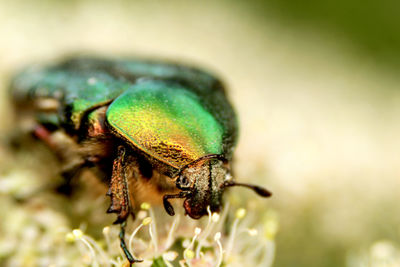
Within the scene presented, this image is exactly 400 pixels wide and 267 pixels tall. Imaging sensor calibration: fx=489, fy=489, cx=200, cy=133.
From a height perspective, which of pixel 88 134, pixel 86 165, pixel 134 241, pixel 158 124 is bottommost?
pixel 134 241

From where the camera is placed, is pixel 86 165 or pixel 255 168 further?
pixel 255 168

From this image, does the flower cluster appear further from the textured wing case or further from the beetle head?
the textured wing case

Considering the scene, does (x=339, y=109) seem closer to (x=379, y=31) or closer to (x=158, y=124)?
(x=379, y=31)

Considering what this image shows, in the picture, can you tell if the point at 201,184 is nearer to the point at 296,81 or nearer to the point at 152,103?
the point at 152,103

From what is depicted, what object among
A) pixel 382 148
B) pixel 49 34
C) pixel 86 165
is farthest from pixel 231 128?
pixel 49 34

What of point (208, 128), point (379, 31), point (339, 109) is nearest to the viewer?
point (208, 128)

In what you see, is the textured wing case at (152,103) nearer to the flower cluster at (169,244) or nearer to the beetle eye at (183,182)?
the beetle eye at (183,182)

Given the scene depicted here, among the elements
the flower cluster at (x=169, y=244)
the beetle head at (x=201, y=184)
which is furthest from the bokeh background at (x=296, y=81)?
the beetle head at (x=201, y=184)
